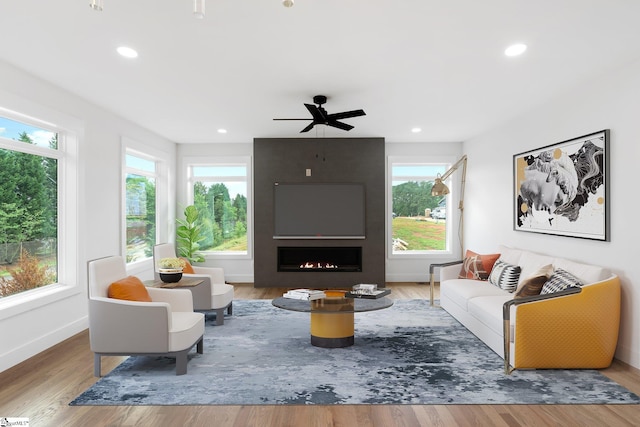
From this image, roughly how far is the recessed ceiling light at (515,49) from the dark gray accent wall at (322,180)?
4.08 meters

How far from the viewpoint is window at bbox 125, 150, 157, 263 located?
6.45 meters

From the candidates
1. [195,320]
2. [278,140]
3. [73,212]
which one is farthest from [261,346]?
[278,140]

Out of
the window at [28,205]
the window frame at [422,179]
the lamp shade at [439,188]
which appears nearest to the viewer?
the window at [28,205]

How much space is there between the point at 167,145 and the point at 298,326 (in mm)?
4253

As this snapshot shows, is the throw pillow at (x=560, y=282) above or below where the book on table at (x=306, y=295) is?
above

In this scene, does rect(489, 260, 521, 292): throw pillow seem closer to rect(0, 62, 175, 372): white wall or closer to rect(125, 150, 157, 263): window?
rect(0, 62, 175, 372): white wall

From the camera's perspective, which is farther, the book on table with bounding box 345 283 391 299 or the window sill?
the book on table with bounding box 345 283 391 299

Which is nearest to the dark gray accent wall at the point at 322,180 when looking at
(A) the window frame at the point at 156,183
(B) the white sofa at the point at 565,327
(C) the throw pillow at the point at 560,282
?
(A) the window frame at the point at 156,183

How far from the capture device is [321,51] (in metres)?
3.51

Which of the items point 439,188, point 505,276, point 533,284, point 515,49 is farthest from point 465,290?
point 515,49

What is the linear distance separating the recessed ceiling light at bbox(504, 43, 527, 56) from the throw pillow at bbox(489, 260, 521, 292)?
2.49 m

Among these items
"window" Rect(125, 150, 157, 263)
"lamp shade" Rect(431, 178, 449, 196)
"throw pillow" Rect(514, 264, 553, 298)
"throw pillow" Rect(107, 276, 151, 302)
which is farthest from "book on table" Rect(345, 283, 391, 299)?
"window" Rect(125, 150, 157, 263)

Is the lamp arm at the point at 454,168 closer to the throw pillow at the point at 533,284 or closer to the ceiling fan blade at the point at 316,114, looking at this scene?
the ceiling fan blade at the point at 316,114

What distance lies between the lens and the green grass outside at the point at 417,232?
8148 mm
